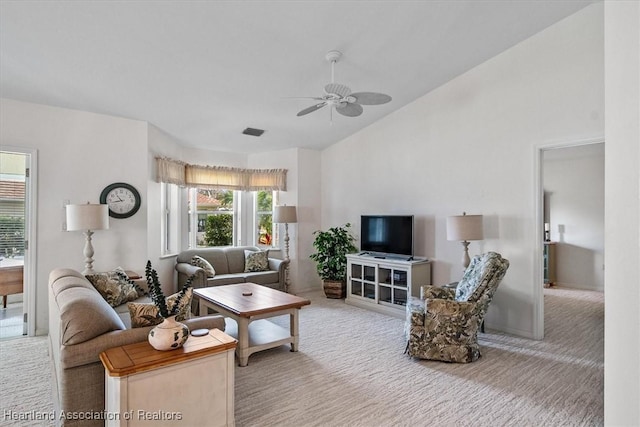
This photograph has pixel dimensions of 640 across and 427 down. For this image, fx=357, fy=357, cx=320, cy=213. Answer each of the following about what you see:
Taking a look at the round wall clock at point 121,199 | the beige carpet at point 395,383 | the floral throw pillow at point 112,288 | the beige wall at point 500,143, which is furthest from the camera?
the round wall clock at point 121,199

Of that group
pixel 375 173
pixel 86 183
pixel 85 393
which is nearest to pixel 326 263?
pixel 375 173

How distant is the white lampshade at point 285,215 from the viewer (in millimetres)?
6109

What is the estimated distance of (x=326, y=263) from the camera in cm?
611

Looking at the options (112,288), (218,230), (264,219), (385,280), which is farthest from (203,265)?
(385,280)

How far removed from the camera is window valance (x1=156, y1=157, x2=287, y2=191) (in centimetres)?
605

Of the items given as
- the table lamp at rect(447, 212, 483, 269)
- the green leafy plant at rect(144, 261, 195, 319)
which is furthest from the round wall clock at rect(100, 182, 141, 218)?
the table lamp at rect(447, 212, 483, 269)

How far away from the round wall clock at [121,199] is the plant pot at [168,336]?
312 centimetres

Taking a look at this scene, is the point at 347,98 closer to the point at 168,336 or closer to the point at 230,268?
the point at 168,336

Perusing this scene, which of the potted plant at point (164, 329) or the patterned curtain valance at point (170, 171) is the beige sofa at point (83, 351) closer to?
the potted plant at point (164, 329)

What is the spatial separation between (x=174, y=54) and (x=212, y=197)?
3438 mm

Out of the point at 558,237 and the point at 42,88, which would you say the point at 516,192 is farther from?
the point at 42,88

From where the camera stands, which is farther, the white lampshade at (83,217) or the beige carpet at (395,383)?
the white lampshade at (83,217)

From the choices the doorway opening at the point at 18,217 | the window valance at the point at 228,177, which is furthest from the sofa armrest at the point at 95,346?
the window valance at the point at 228,177

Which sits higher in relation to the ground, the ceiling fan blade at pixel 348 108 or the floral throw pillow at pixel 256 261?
the ceiling fan blade at pixel 348 108
